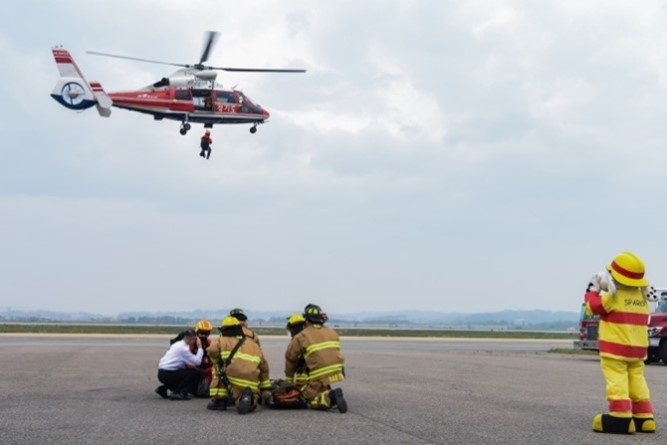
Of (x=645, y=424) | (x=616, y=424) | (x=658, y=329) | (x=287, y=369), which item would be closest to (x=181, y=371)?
(x=287, y=369)

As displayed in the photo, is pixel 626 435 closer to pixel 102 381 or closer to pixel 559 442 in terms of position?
pixel 559 442

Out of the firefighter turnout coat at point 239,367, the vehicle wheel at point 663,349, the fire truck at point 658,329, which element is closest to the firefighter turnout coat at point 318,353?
the firefighter turnout coat at point 239,367

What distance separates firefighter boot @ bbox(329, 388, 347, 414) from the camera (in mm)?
12078

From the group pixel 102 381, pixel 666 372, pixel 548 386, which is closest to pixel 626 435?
pixel 548 386

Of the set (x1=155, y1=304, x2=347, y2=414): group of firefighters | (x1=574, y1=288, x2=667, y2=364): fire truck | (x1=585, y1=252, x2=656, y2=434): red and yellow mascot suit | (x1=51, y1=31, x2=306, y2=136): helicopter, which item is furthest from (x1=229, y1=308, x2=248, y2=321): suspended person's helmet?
(x1=51, y1=31, x2=306, y2=136): helicopter

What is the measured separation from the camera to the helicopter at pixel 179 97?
115 feet

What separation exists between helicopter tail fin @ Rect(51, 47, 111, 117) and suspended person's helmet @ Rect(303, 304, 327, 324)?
24.2 metres

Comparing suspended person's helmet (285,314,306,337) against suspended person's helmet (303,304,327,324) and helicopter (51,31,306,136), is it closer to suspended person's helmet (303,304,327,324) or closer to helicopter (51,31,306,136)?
suspended person's helmet (303,304,327,324)

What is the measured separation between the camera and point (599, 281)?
10.5m

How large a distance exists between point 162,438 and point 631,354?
5105 mm

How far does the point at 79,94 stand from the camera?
35.1m

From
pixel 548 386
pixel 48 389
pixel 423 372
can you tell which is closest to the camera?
pixel 48 389

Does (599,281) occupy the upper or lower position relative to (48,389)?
upper

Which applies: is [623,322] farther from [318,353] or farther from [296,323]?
[296,323]
